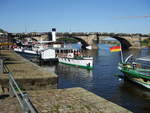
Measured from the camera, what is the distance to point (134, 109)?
51.9 feet

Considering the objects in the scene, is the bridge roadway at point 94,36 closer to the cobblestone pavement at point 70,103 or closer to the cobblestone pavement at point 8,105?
the cobblestone pavement at point 70,103

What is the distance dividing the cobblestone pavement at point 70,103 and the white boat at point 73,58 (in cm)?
2634

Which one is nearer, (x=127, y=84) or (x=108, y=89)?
(x=108, y=89)

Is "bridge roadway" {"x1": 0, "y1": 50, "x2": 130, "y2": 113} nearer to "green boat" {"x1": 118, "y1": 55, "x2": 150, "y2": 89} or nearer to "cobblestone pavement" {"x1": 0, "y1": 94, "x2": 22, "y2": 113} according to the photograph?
"cobblestone pavement" {"x1": 0, "y1": 94, "x2": 22, "y2": 113}

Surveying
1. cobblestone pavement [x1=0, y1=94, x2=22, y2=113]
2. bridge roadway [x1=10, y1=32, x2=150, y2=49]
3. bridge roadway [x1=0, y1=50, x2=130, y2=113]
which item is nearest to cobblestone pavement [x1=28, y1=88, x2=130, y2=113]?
bridge roadway [x1=0, y1=50, x2=130, y2=113]

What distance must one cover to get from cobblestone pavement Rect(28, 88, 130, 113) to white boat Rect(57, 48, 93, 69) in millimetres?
26342

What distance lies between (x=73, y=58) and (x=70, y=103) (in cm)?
3210

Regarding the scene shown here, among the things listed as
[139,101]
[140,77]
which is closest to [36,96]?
[139,101]

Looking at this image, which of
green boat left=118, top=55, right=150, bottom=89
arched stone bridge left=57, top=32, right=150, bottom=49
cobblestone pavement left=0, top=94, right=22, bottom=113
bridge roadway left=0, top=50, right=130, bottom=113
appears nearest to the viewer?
cobblestone pavement left=0, top=94, right=22, bottom=113

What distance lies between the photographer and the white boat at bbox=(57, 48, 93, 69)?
3728 centimetres

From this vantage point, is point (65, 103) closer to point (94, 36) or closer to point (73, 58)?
point (73, 58)

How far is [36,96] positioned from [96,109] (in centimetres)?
344

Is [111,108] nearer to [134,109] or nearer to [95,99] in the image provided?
[95,99]

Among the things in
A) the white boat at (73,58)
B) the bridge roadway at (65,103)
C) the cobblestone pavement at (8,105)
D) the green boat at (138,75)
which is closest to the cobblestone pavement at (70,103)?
the bridge roadway at (65,103)
